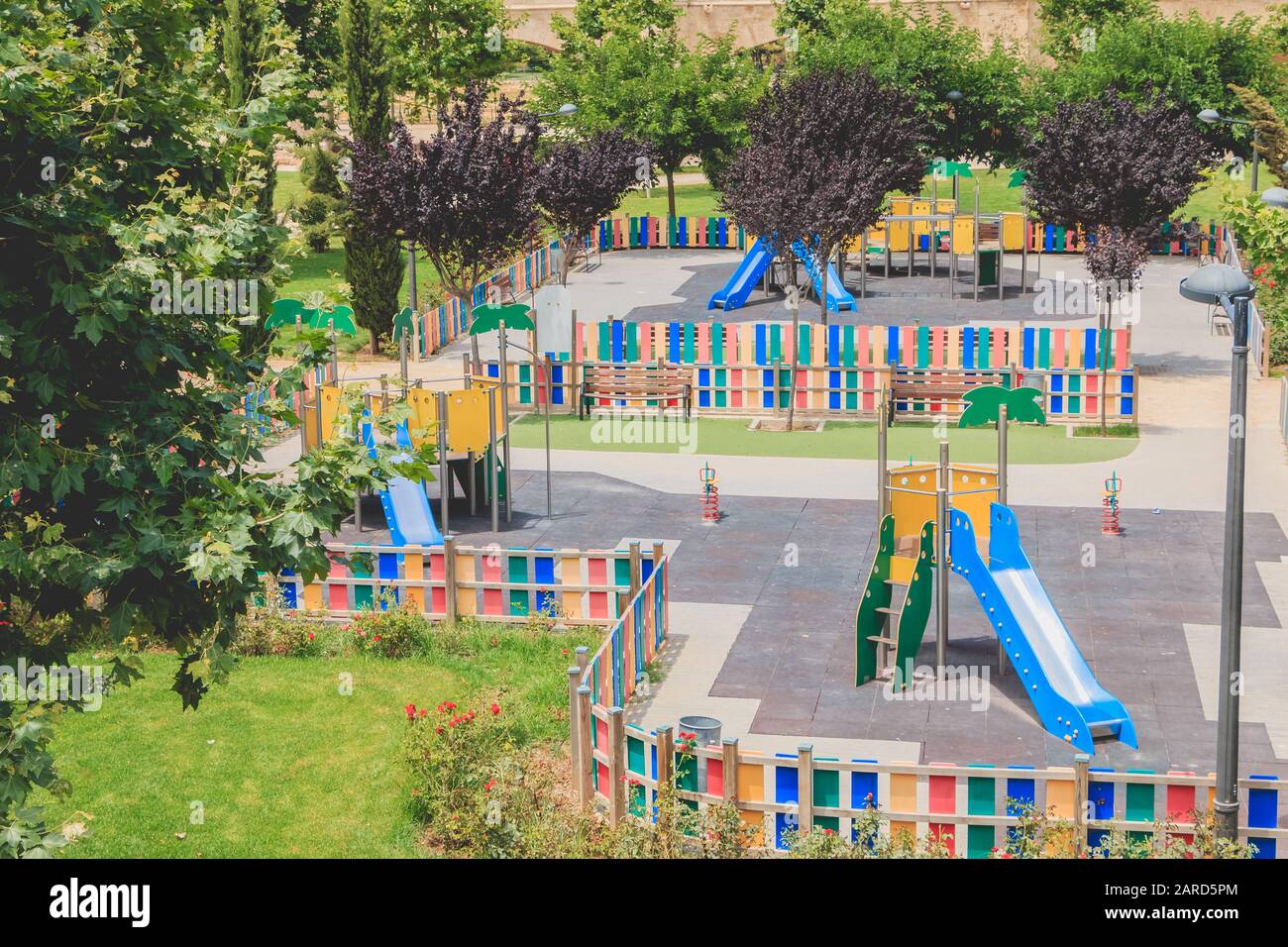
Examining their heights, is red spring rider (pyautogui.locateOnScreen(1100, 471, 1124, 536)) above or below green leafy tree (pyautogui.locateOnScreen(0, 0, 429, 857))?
below

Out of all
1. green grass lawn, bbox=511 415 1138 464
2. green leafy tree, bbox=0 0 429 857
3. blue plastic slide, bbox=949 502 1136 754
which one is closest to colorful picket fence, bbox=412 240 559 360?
green grass lawn, bbox=511 415 1138 464

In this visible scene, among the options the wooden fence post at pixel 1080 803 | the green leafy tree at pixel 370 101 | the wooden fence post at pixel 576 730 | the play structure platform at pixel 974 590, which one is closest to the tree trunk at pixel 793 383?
the green leafy tree at pixel 370 101

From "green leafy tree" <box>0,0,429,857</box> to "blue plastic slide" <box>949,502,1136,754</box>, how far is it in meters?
7.13

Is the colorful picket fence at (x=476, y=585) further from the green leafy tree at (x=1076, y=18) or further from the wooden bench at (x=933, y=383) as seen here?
the green leafy tree at (x=1076, y=18)

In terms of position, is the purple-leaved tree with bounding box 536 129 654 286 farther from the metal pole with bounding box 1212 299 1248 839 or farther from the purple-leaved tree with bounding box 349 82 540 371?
the metal pole with bounding box 1212 299 1248 839

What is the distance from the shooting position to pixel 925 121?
4753 cm

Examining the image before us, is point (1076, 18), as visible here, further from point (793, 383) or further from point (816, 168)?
point (793, 383)

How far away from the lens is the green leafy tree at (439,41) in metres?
53.4

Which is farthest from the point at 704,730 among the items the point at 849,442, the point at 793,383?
the point at 793,383

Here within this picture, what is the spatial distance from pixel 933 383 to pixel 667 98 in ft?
72.9

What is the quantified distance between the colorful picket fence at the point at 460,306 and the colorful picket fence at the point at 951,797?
21.4 metres

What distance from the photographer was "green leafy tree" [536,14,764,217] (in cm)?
4828
